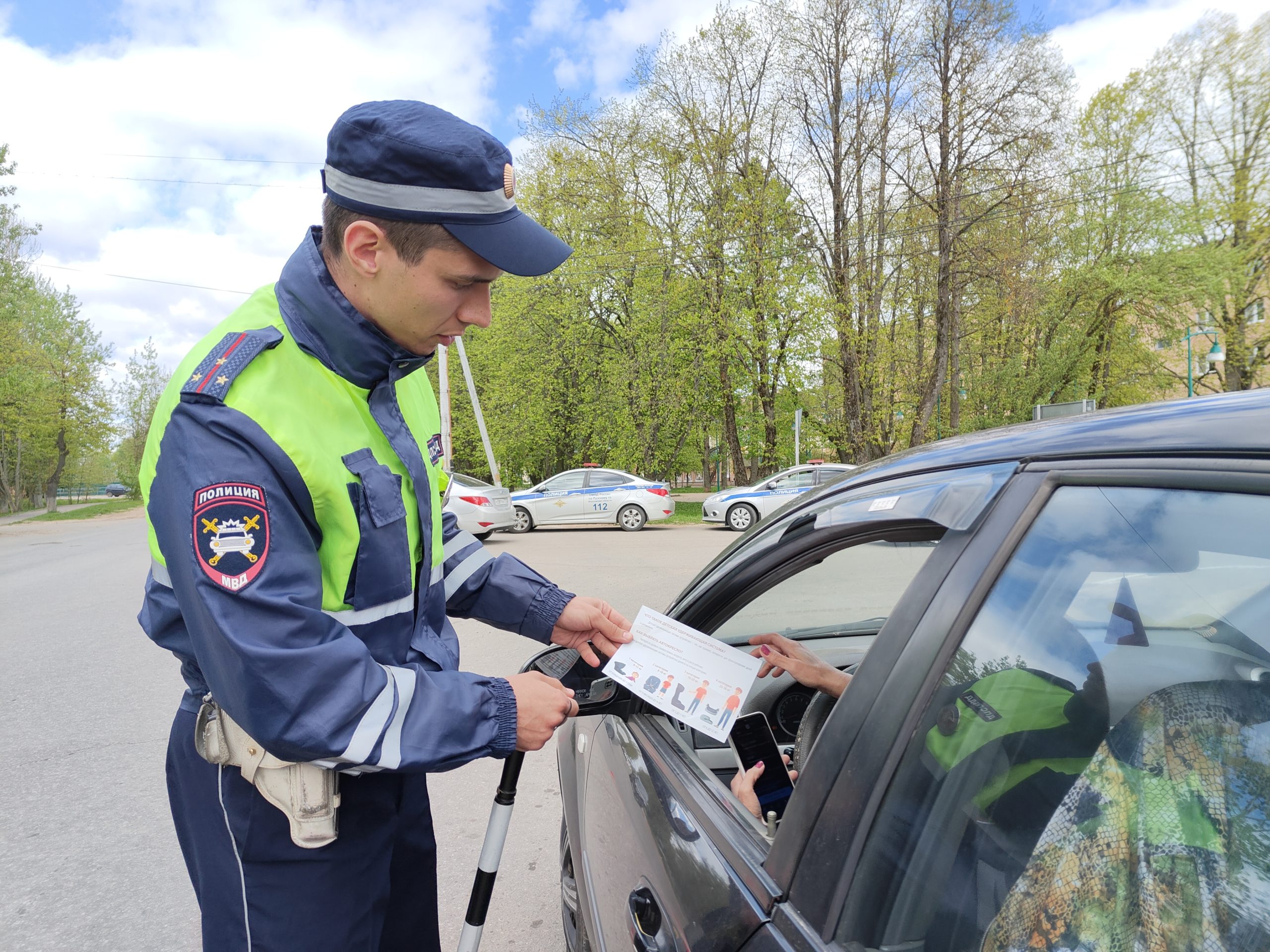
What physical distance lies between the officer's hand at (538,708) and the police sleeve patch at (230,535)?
0.52m

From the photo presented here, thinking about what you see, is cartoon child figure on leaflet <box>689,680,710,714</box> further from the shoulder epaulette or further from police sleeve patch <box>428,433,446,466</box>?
the shoulder epaulette

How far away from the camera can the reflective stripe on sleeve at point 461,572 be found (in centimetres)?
189

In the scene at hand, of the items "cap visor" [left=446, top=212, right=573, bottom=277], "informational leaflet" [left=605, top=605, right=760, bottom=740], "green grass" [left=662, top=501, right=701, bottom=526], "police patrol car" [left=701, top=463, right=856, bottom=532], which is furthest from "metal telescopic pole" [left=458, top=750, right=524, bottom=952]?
"green grass" [left=662, top=501, right=701, bottom=526]

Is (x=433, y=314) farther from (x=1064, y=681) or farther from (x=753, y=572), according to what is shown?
(x=1064, y=681)

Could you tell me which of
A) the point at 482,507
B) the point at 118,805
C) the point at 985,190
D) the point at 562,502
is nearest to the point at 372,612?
the point at 118,805

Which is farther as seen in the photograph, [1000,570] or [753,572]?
[753,572]

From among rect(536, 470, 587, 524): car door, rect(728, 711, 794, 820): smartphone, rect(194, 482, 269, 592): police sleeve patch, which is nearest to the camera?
rect(194, 482, 269, 592): police sleeve patch

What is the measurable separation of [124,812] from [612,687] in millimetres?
3056

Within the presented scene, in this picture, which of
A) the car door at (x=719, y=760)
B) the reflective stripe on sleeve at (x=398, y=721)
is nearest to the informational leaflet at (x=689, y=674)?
the car door at (x=719, y=760)

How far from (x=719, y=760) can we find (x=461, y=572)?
0.85 metres

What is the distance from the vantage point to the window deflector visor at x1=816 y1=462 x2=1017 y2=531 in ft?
3.31

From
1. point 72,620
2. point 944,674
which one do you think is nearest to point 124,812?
point 944,674

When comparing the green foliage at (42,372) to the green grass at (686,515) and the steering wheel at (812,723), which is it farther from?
the steering wheel at (812,723)

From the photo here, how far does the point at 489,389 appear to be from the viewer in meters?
26.6
